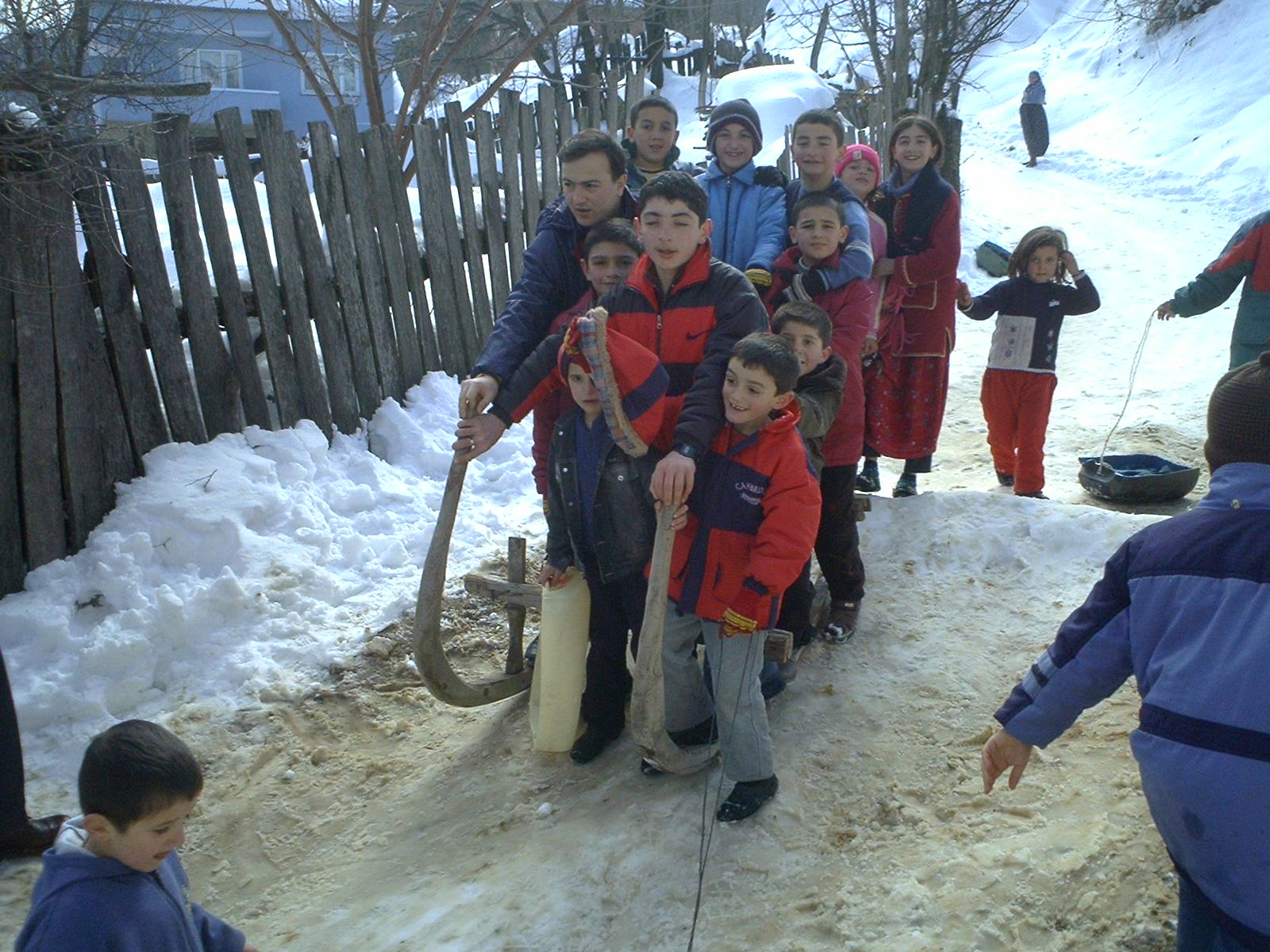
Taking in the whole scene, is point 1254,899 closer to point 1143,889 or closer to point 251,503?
point 1143,889

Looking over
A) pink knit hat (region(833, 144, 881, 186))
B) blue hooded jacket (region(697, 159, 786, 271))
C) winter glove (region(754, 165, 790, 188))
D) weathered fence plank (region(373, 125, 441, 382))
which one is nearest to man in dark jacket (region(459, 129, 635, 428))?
blue hooded jacket (region(697, 159, 786, 271))

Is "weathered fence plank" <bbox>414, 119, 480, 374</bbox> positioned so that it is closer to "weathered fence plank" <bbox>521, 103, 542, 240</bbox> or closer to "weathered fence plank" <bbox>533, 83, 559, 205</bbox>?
"weathered fence plank" <bbox>521, 103, 542, 240</bbox>

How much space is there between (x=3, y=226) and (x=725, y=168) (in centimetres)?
286

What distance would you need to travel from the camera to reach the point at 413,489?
544 cm

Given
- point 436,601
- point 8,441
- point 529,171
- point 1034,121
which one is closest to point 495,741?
point 436,601

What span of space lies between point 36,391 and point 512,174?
3811 millimetres

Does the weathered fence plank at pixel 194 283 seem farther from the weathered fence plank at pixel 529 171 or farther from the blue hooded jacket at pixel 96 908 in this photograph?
the blue hooded jacket at pixel 96 908

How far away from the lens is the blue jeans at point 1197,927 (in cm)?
184

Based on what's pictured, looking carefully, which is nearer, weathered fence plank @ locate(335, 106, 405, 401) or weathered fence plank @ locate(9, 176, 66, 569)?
weathered fence plank @ locate(9, 176, 66, 569)

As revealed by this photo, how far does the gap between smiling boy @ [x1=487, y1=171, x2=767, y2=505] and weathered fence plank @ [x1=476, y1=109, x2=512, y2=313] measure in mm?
3942

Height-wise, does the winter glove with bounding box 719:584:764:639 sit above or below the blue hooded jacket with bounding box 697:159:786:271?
below

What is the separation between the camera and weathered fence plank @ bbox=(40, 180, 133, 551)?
4.11 m

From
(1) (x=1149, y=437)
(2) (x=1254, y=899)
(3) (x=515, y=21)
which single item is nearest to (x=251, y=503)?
(2) (x=1254, y=899)

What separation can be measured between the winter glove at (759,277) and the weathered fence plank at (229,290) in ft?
8.80
